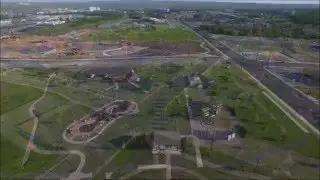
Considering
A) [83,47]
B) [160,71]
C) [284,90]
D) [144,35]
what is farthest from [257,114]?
A: [144,35]

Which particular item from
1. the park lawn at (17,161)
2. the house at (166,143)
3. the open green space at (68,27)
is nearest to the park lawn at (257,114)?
the house at (166,143)

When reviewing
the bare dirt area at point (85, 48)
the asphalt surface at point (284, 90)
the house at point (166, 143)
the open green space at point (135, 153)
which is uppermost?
the bare dirt area at point (85, 48)

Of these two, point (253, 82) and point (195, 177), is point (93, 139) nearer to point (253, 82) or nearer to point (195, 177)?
point (195, 177)

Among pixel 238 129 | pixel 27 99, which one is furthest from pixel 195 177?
pixel 27 99

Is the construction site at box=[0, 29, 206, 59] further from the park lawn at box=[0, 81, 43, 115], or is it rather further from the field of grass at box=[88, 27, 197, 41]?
the park lawn at box=[0, 81, 43, 115]

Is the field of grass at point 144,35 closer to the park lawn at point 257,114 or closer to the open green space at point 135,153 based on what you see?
the park lawn at point 257,114

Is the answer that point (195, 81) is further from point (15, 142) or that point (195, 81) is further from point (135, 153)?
point (15, 142)

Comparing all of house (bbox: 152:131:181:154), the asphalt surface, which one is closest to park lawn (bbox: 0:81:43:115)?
house (bbox: 152:131:181:154)
